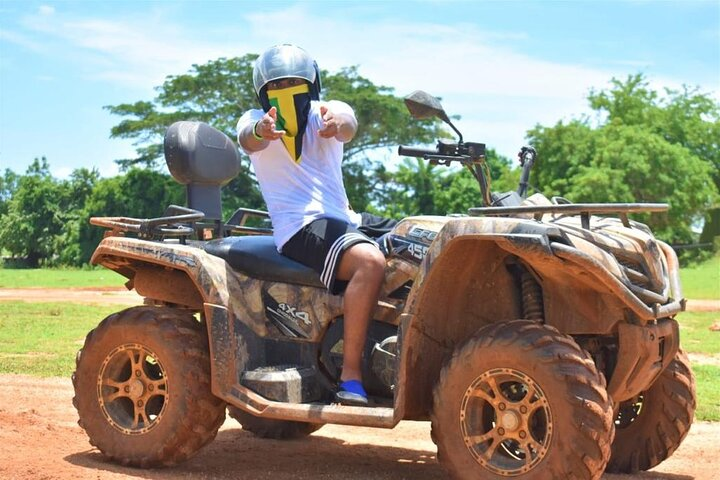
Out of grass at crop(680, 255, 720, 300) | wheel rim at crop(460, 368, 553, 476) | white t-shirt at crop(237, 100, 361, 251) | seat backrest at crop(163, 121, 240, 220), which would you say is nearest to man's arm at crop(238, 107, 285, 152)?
white t-shirt at crop(237, 100, 361, 251)

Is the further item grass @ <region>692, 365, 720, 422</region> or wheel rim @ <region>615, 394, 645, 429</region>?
grass @ <region>692, 365, 720, 422</region>

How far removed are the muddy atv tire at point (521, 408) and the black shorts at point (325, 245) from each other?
35.2 inches

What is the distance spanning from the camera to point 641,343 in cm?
539

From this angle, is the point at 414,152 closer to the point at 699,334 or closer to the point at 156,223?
the point at 156,223

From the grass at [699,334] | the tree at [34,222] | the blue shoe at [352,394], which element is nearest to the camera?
the blue shoe at [352,394]

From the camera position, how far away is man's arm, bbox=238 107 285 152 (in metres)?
5.96

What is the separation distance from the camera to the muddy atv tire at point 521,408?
16.8 ft

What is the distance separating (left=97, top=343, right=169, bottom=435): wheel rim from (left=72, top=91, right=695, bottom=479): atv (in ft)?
0.04

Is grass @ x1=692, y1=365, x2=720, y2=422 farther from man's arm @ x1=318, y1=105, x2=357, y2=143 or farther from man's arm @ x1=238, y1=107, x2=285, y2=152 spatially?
man's arm @ x1=238, y1=107, x2=285, y2=152

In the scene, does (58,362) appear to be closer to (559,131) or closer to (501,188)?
(501,188)

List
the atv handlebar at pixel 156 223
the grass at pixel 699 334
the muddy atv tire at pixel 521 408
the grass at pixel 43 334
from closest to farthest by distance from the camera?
1. the muddy atv tire at pixel 521 408
2. the atv handlebar at pixel 156 223
3. the grass at pixel 43 334
4. the grass at pixel 699 334

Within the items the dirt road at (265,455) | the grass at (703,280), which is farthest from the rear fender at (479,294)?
the grass at (703,280)

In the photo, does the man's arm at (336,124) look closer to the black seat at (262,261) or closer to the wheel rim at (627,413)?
the black seat at (262,261)

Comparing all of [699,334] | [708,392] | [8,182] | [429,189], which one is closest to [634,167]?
[429,189]
